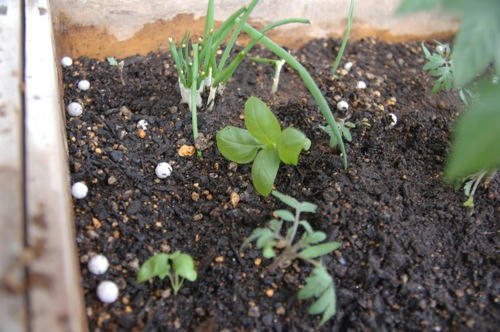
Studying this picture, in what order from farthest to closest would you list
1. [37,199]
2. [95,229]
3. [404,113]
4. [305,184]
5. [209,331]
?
[404,113], [305,184], [95,229], [209,331], [37,199]

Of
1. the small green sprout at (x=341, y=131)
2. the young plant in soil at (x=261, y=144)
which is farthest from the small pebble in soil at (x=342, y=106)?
the young plant in soil at (x=261, y=144)

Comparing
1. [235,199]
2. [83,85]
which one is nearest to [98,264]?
[235,199]

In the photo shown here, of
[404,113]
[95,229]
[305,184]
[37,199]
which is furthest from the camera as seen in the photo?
[404,113]

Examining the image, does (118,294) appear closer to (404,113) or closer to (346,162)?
(346,162)

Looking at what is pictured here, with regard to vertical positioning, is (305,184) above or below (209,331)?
above

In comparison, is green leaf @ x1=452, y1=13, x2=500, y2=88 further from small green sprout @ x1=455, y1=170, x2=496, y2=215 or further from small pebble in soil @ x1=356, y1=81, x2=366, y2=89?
small pebble in soil @ x1=356, y1=81, x2=366, y2=89

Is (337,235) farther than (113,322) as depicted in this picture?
Yes

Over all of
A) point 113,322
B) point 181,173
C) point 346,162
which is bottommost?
point 113,322

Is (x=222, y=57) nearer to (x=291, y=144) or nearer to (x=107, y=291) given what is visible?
(x=291, y=144)

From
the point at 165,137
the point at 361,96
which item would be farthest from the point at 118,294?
the point at 361,96
